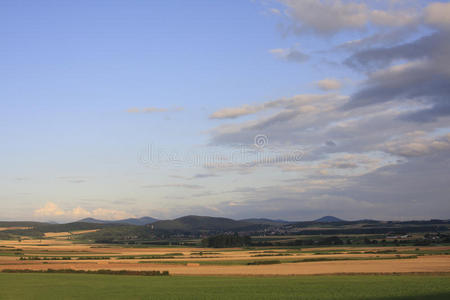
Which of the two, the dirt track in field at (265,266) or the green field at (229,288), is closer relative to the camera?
the green field at (229,288)

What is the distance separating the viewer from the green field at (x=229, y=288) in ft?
134

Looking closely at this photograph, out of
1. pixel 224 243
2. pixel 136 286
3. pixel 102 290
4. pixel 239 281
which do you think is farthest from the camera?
pixel 224 243

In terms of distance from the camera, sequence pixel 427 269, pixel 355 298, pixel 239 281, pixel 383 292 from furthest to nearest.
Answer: pixel 427 269, pixel 239 281, pixel 383 292, pixel 355 298

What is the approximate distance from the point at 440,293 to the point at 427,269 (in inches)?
1026

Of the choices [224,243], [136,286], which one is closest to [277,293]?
[136,286]

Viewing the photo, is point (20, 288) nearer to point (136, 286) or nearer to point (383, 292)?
point (136, 286)

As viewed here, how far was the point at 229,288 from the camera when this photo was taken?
46719 mm

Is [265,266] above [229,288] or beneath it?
beneath

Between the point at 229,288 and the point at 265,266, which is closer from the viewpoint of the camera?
the point at 229,288

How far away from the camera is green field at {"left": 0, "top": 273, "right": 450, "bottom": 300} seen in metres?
40.7

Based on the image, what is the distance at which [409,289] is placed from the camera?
140 feet

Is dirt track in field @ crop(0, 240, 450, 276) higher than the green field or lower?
lower

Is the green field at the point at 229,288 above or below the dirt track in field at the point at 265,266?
above

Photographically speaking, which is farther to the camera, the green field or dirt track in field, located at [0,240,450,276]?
dirt track in field, located at [0,240,450,276]
